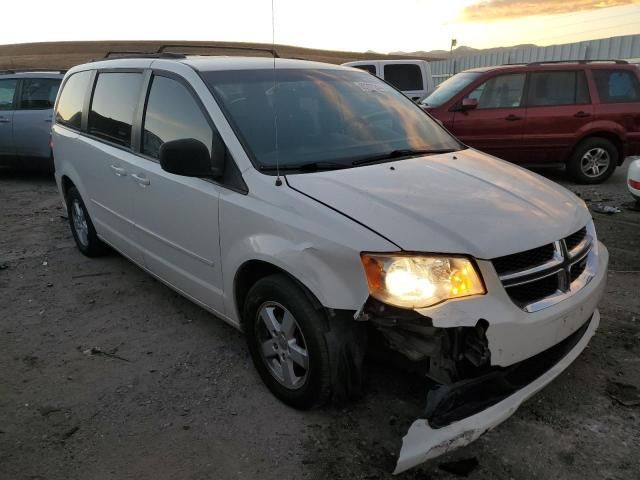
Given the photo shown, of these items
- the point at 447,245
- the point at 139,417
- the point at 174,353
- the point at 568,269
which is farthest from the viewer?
the point at 174,353

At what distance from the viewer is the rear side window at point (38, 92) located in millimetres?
9266

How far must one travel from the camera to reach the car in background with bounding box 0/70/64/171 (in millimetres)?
9094

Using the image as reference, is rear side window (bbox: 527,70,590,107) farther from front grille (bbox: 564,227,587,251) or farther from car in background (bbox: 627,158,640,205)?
front grille (bbox: 564,227,587,251)

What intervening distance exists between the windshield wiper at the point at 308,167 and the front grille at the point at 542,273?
1.04 metres

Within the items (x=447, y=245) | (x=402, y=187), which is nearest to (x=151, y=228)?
(x=402, y=187)

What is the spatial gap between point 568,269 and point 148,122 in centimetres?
274

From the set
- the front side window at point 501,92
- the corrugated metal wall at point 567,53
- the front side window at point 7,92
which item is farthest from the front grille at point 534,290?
the corrugated metal wall at point 567,53

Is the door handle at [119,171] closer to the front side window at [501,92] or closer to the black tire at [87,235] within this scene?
the black tire at [87,235]

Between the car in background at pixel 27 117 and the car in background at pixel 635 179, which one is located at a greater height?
the car in background at pixel 27 117

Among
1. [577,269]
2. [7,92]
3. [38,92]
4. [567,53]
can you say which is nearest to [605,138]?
[577,269]

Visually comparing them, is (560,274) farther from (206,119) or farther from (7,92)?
(7,92)

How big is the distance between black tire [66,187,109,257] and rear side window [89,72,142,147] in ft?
2.75

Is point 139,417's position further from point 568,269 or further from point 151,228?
point 568,269

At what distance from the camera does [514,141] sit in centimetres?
816
